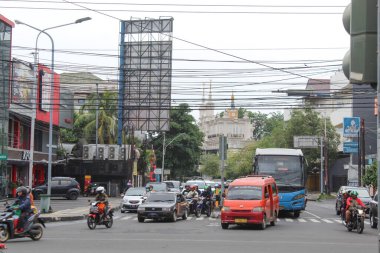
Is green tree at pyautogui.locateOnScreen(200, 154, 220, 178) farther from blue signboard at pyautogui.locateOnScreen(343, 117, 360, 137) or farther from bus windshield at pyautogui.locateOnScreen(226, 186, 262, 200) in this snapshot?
bus windshield at pyautogui.locateOnScreen(226, 186, 262, 200)

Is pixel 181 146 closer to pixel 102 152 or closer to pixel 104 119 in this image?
pixel 104 119

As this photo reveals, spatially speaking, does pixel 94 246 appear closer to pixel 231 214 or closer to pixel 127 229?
pixel 127 229

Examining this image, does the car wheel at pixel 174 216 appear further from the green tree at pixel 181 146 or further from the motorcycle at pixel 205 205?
the green tree at pixel 181 146

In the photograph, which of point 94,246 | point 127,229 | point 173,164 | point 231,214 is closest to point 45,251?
point 94,246

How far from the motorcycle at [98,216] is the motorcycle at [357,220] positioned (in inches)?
363

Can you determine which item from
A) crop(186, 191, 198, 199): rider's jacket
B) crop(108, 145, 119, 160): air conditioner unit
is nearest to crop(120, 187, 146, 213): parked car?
crop(186, 191, 198, 199): rider's jacket

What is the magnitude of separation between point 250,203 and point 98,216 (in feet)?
19.2

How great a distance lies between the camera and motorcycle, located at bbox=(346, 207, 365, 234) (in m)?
22.5

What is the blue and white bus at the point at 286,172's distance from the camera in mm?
30375

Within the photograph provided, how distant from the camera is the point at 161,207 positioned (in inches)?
1064

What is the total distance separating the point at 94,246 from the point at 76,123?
6013 centimetres

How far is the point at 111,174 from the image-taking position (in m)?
61.7

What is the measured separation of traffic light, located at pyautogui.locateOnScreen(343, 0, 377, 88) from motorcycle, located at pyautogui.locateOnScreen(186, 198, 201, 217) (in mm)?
27921

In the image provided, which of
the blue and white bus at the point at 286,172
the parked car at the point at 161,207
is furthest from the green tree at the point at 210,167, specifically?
the parked car at the point at 161,207
